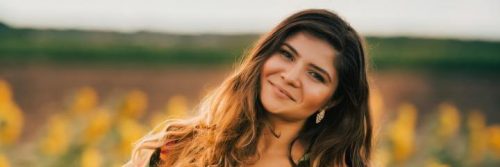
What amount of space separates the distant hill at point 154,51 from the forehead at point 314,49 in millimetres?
4899

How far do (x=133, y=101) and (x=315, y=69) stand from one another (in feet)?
5.76

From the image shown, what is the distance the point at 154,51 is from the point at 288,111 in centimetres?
572

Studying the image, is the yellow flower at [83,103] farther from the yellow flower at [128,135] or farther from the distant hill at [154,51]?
the distant hill at [154,51]

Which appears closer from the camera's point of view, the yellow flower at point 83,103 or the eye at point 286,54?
the eye at point 286,54

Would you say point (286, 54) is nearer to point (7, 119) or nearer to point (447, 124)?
point (7, 119)

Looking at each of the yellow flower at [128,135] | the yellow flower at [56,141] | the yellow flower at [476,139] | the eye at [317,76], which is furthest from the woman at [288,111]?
the yellow flower at [476,139]

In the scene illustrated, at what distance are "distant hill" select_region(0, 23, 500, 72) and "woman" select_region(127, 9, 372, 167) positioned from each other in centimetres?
459

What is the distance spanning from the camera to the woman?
2725 millimetres

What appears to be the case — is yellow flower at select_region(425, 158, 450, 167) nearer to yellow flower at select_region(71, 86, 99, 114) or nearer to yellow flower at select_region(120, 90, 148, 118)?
yellow flower at select_region(120, 90, 148, 118)

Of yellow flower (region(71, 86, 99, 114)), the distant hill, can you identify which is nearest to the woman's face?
yellow flower (region(71, 86, 99, 114))

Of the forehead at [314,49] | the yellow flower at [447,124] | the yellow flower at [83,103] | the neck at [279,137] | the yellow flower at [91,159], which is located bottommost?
the yellow flower at [447,124]

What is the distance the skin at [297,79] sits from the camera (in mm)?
2668

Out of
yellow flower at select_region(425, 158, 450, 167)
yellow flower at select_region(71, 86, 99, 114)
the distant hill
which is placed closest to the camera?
yellow flower at select_region(71, 86, 99, 114)

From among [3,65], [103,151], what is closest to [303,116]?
[103,151]
